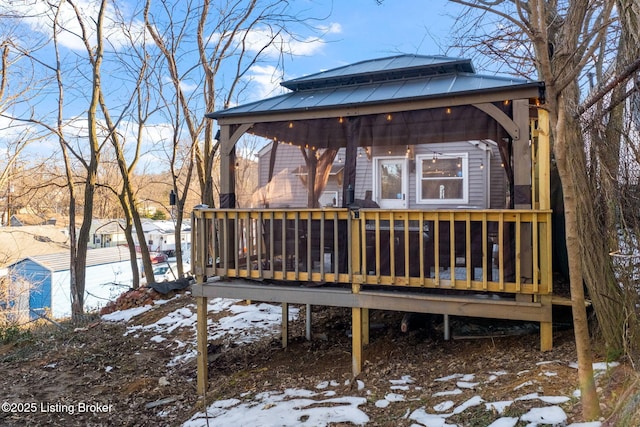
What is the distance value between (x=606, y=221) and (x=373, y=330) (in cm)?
326

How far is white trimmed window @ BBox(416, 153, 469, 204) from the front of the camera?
630cm

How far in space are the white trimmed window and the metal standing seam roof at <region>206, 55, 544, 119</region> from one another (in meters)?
1.30

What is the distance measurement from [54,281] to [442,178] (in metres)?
15.3

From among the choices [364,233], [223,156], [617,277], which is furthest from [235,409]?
[617,277]

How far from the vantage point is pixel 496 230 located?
13.9 feet

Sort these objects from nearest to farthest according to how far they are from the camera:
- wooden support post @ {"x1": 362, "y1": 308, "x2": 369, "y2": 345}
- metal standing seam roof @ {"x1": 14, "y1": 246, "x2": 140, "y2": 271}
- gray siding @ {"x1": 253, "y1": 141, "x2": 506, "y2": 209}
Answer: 1. wooden support post @ {"x1": 362, "y1": 308, "x2": 369, "y2": 345}
2. gray siding @ {"x1": 253, "y1": 141, "x2": 506, "y2": 209}
3. metal standing seam roof @ {"x1": 14, "y1": 246, "x2": 140, "y2": 271}

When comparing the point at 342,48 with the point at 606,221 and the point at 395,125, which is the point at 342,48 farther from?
the point at 606,221

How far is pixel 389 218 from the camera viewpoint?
4.20 meters

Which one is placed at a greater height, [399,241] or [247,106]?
[247,106]

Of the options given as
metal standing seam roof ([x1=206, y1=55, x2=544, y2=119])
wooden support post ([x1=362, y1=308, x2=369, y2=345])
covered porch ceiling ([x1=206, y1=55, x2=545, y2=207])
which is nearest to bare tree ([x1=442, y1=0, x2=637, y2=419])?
covered porch ceiling ([x1=206, y1=55, x2=545, y2=207])

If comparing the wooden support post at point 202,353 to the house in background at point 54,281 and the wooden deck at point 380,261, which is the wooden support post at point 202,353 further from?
the house in background at point 54,281

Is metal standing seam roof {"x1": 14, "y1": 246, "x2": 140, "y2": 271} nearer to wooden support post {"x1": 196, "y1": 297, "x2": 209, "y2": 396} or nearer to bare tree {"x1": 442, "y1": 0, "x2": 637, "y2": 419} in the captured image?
wooden support post {"x1": 196, "y1": 297, "x2": 209, "y2": 396}

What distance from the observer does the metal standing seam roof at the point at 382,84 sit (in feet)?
14.3

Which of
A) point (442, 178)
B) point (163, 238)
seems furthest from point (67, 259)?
point (442, 178)
